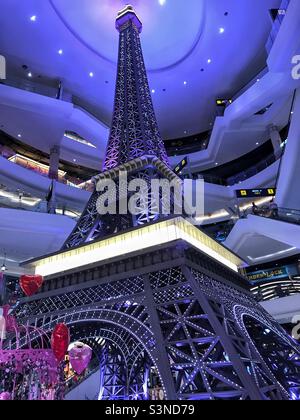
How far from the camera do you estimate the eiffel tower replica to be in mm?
4746

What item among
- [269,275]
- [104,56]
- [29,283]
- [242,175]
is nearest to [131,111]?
[104,56]

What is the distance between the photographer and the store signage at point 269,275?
1880cm

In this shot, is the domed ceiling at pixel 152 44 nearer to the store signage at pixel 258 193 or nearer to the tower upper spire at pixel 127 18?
the tower upper spire at pixel 127 18

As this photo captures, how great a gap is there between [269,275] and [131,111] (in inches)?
496

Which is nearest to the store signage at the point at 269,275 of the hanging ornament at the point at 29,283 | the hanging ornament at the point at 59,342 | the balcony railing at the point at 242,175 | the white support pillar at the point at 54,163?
the balcony railing at the point at 242,175

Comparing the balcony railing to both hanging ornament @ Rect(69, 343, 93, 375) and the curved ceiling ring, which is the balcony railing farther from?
hanging ornament @ Rect(69, 343, 93, 375)

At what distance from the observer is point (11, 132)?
1794cm

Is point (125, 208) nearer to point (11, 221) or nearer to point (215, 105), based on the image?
point (11, 221)

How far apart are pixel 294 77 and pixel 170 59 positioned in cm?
677

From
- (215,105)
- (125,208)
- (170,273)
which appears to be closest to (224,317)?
(170,273)

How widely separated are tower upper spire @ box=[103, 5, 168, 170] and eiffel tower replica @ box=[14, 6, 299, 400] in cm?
46

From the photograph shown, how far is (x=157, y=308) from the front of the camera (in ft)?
18.7

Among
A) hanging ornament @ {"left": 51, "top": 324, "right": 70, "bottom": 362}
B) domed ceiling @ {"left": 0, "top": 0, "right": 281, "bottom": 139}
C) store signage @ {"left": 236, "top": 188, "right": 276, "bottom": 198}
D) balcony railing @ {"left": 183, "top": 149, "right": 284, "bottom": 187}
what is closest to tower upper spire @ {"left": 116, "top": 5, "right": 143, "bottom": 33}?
domed ceiling @ {"left": 0, "top": 0, "right": 281, "bottom": 139}

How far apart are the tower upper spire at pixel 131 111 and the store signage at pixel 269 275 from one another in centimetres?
1103
